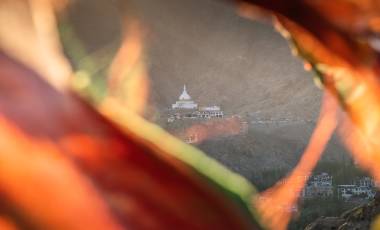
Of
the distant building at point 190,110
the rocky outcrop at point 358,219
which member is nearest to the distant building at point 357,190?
the rocky outcrop at point 358,219

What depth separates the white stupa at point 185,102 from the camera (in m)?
0.91

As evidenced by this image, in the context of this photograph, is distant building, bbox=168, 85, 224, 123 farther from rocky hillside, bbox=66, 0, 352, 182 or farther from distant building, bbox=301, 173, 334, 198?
distant building, bbox=301, 173, 334, 198

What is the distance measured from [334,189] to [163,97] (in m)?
0.35

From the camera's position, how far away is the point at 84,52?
10.5 inches

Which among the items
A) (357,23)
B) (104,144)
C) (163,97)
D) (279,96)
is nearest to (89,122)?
(104,144)

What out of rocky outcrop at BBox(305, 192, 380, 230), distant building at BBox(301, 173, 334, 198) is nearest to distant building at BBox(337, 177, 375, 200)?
distant building at BBox(301, 173, 334, 198)

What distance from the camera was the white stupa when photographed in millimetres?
914

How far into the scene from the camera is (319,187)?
0.93 metres

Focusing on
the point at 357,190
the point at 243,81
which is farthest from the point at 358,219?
the point at 243,81

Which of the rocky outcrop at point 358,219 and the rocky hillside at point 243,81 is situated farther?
the rocky hillside at point 243,81

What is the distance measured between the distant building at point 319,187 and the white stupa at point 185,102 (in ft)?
0.80

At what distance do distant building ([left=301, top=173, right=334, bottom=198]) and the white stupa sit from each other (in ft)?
0.80

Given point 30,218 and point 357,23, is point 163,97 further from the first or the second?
point 30,218

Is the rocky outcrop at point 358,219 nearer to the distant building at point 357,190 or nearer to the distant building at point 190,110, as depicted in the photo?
the distant building at point 357,190
